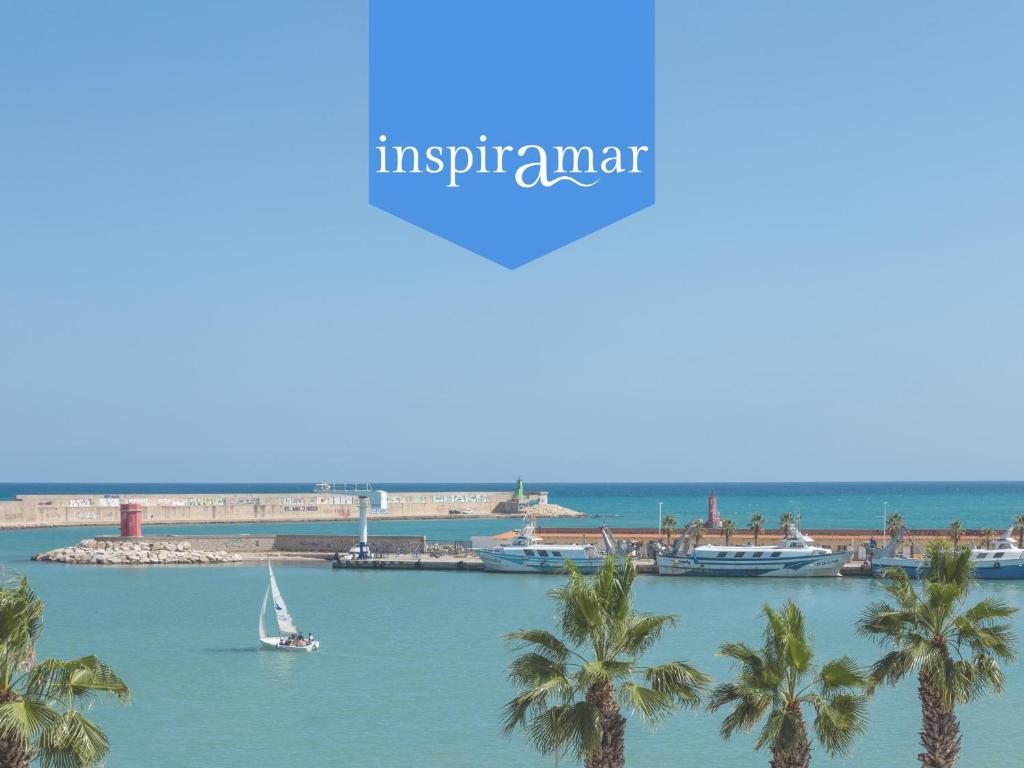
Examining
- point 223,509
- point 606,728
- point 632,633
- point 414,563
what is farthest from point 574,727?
point 223,509

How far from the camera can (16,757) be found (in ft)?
47.7

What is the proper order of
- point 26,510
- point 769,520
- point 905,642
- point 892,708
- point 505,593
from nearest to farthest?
point 905,642, point 892,708, point 505,593, point 26,510, point 769,520

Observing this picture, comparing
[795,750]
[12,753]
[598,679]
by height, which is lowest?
[795,750]

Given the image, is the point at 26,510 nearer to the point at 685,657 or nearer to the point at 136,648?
the point at 136,648

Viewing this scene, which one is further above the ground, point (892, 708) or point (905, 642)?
point (905, 642)

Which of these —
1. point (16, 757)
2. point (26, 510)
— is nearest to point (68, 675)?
point (16, 757)

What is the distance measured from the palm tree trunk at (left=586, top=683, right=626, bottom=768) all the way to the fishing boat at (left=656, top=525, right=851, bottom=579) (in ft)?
191

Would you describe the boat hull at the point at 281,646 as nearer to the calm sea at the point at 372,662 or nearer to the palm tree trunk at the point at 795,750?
the calm sea at the point at 372,662

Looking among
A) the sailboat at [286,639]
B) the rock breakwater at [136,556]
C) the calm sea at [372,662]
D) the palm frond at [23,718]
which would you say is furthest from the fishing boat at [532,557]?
the palm frond at [23,718]

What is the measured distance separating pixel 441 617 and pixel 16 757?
3956 cm

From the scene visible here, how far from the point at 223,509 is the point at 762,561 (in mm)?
80237

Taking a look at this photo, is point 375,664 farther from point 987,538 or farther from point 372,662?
point 987,538

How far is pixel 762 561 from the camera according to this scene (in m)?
72.3

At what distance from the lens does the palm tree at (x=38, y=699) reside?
1412cm
